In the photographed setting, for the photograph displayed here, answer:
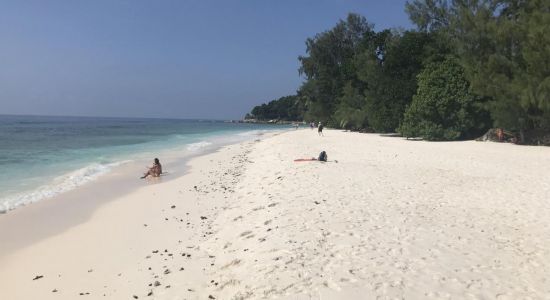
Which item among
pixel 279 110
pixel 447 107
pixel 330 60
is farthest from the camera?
pixel 279 110

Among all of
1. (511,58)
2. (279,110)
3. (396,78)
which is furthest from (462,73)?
(279,110)

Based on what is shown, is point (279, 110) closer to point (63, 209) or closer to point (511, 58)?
point (511, 58)

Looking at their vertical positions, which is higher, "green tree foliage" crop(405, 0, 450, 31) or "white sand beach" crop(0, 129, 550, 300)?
"green tree foliage" crop(405, 0, 450, 31)

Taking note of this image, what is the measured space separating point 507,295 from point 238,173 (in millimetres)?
12676

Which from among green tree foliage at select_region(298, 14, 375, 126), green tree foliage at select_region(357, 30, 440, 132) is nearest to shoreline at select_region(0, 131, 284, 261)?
green tree foliage at select_region(357, 30, 440, 132)

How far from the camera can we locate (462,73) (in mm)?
30125

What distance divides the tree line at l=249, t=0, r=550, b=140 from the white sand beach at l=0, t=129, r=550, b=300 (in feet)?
43.6

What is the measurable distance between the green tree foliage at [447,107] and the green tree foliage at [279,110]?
112 meters

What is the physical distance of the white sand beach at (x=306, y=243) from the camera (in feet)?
17.4

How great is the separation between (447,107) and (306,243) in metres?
26.3

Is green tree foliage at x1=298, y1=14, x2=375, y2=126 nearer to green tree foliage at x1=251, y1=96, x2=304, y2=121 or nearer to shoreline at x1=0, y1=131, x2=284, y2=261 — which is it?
shoreline at x1=0, y1=131, x2=284, y2=261

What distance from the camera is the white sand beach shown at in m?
5.30

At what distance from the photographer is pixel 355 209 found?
8.73m

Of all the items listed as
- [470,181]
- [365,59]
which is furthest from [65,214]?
[365,59]
